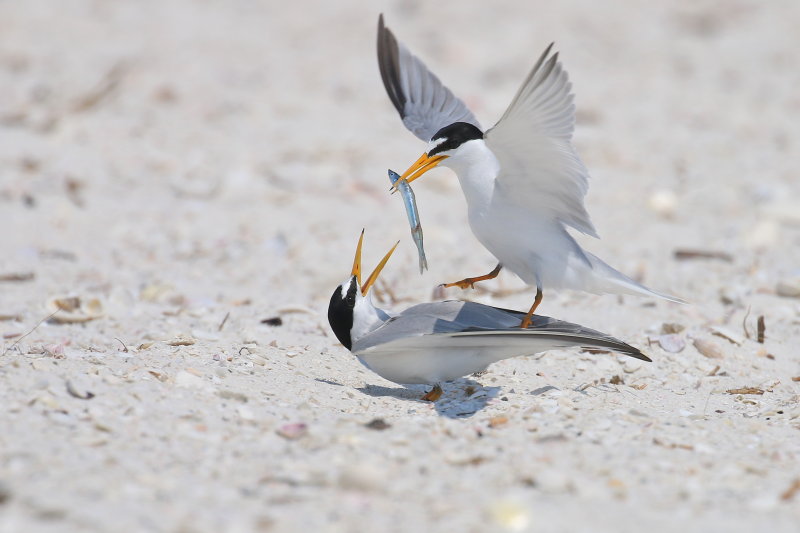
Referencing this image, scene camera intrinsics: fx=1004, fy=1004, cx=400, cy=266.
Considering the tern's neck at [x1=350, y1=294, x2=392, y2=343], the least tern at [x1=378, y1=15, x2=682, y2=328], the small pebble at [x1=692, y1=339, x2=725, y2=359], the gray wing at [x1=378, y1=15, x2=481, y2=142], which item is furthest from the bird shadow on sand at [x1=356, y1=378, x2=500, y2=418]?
the gray wing at [x1=378, y1=15, x2=481, y2=142]

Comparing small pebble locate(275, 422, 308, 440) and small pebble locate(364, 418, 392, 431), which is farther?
small pebble locate(364, 418, 392, 431)

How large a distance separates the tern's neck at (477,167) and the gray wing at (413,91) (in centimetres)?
81

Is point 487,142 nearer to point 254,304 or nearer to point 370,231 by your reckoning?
point 254,304

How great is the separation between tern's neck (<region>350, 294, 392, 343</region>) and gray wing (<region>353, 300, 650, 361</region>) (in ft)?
0.15

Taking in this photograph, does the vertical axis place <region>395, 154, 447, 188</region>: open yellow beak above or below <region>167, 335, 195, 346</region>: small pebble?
above

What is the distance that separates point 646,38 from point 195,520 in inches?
416

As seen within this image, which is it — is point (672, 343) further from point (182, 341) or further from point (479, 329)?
point (182, 341)

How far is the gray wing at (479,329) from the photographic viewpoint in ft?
11.8

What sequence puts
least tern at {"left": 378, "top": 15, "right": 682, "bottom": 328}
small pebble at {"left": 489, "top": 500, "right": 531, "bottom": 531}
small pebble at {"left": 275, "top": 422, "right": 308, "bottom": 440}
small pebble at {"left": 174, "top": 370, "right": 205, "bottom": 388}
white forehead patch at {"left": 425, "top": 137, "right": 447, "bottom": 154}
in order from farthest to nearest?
white forehead patch at {"left": 425, "top": 137, "right": 447, "bottom": 154} < least tern at {"left": 378, "top": 15, "right": 682, "bottom": 328} < small pebble at {"left": 174, "top": 370, "right": 205, "bottom": 388} < small pebble at {"left": 275, "top": 422, "right": 308, "bottom": 440} < small pebble at {"left": 489, "top": 500, "right": 531, "bottom": 531}

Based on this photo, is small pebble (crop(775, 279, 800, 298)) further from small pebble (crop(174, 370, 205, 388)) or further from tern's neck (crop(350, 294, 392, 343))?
small pebble (crop(174, 370, 205, 388))

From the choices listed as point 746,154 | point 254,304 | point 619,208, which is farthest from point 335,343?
point 746,154

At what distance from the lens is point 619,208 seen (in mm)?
7453

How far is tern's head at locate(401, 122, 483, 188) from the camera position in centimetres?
394

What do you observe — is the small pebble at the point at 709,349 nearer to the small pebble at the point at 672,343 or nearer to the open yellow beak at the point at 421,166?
the small pebble at the point at 672,343
